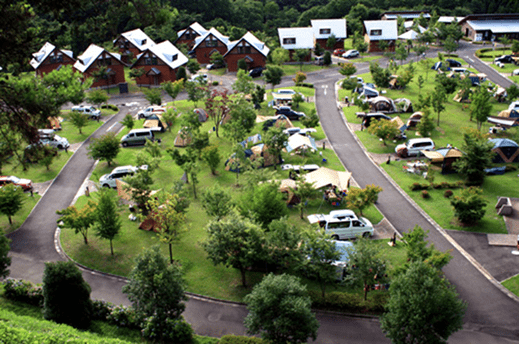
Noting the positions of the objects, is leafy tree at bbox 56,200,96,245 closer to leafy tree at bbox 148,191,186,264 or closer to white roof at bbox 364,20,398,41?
leafy tree at bbox 148,191,186,264

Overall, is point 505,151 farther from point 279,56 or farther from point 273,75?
point 279,56

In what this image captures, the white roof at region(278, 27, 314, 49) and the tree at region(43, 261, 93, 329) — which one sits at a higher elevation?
the white roof at region(278, 27, 314, 49)

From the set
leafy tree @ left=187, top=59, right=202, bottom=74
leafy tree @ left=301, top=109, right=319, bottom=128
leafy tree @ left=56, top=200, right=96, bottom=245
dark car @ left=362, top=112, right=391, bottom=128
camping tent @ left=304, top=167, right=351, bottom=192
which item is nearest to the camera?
leafy tree @ left=56, top=200, right=96, bottom=245

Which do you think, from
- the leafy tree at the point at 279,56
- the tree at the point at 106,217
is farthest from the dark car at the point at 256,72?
the tree at the point at 106,217

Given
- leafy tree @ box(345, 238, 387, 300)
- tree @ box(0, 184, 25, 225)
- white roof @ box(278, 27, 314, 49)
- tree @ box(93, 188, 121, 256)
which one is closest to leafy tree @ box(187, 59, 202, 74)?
white roof @ box(278, 27, 314, 49)

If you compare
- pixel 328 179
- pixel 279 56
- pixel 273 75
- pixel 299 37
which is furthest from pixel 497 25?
pixel 328 179

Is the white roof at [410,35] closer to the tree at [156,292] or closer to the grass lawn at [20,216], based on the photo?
the grass lawn at [20,216]
